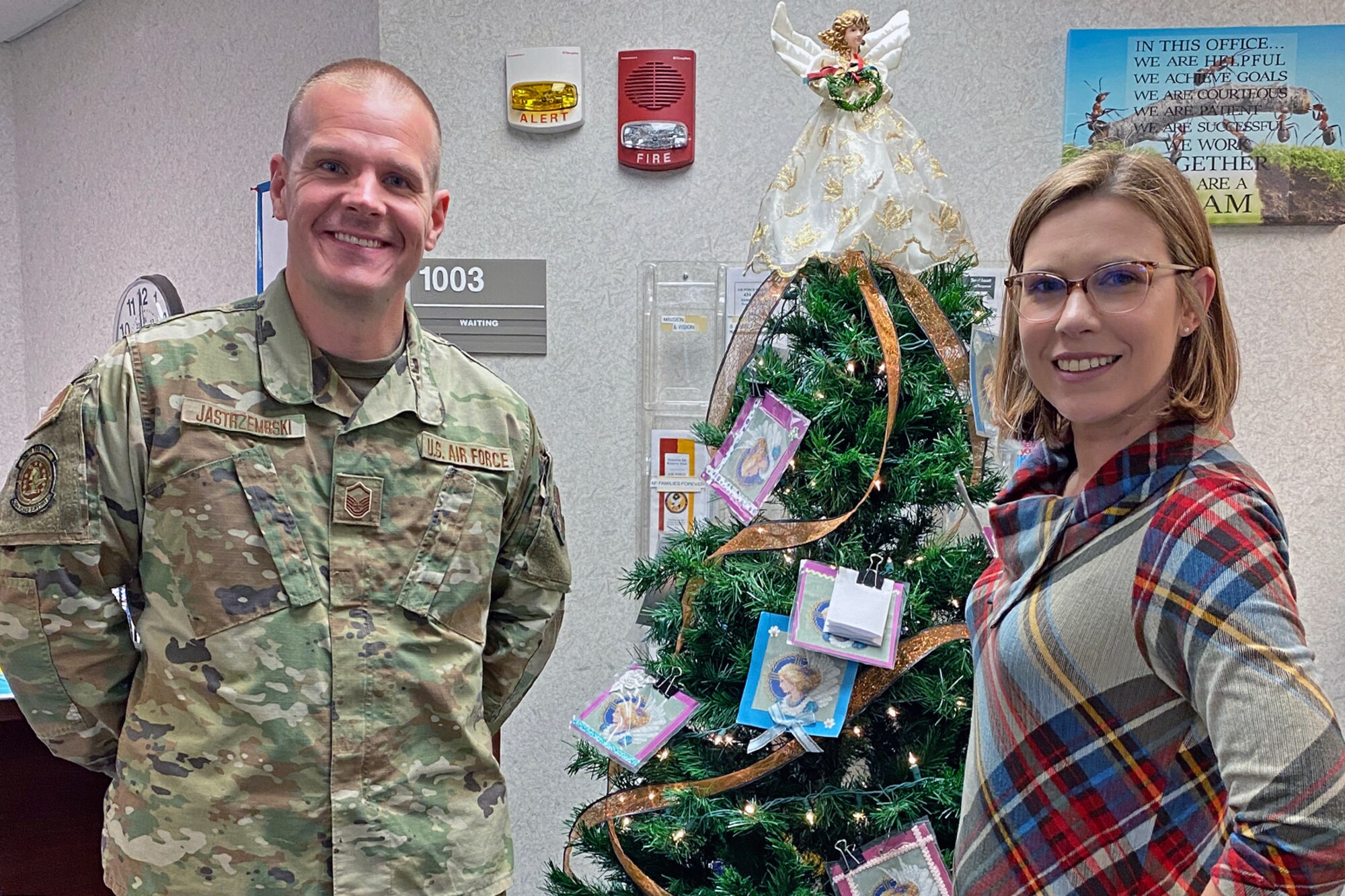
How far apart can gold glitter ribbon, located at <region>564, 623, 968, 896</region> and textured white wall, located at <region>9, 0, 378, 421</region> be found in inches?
99.6

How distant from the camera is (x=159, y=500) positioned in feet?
4.29

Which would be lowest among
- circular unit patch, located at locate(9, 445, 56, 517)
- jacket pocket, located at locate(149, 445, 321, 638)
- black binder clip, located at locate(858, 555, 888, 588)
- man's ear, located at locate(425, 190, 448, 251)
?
black binder clip, located at locate(858, 555, 888, 588)

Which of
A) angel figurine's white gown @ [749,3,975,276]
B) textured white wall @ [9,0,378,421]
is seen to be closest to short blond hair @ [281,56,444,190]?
angel figurine's white gown @ [749,3,975,276]

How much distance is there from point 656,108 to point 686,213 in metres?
0.24

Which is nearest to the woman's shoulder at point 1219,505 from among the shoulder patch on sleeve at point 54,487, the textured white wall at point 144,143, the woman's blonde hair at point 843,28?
the woman's blonde hair at point 843,28

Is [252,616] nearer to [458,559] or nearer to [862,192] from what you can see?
[458,559]

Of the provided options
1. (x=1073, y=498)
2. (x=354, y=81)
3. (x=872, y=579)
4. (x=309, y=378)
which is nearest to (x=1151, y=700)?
(x=1073, y=498)

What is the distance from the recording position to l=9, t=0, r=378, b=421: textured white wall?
365 cm

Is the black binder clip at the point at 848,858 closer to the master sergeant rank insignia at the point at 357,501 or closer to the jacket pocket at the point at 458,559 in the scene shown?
Result: the jacket pocket at the point at 458,559

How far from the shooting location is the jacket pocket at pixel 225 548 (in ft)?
4.26

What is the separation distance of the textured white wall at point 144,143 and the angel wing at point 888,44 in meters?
2.05

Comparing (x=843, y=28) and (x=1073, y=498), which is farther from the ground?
(x=843, y=28)

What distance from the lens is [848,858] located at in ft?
5.14

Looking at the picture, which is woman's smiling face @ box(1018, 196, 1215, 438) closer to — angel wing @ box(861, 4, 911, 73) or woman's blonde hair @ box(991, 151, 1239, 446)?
woman's blonde hair @ box(991, 151, 1239, 446)
